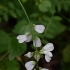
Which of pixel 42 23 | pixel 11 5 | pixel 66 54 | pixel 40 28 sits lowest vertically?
pixel 66 54

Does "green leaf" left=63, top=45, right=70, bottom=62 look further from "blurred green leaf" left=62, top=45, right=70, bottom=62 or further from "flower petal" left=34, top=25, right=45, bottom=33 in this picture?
"flower petal" left=34, top=25, right=45, bottom=33

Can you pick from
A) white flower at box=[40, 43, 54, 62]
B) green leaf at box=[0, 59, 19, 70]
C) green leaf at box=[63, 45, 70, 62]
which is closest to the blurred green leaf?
green leaf at box=[63, 45, 70, 62]

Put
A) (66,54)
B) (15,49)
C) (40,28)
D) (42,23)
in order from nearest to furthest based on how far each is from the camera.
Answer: (40,28) < (15,49) < (42,23) < (66,54)

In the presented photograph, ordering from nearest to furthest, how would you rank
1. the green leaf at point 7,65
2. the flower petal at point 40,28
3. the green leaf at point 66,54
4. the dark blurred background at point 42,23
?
the flower petal at point 40,28 < the green leaf at point 7,65 < the dark blurred background at point 42,23 < the green leaf at point 66,54

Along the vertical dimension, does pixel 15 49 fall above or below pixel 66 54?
above

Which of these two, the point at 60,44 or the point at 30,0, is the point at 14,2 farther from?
the point at 60,44

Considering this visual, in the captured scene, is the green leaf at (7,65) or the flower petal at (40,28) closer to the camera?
the flower petal at (40,28)

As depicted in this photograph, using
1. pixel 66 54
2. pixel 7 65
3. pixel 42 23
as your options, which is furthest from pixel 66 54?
pixel 7 65

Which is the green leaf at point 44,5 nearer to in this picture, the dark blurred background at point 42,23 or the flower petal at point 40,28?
the dark blurred background at point 42,23

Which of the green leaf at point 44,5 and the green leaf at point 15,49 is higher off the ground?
the green leaf at point 15,49

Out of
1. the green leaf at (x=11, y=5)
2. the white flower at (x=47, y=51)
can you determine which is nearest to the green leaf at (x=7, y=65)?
the white flower at (x=47, y=51)

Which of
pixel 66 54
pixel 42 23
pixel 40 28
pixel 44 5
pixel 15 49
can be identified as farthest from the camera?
pixel 66 54

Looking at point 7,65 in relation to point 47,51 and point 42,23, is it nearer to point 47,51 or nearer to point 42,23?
point 47,51

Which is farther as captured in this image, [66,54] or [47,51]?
[66,54]
